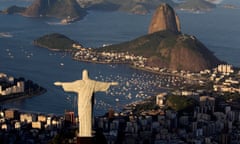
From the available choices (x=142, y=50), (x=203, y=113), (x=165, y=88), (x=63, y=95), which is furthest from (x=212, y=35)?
(x=203, y=113)

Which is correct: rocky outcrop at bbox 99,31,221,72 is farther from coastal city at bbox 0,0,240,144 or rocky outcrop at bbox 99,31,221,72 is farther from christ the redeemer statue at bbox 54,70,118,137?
christ the redeemer statue at bbox 54,70,118,137

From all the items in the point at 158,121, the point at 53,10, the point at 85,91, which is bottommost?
the point at 158,121

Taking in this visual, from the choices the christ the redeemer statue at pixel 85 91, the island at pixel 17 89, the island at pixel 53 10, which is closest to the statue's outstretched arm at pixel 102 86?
the christ the redeemer statue at pixel 85 91

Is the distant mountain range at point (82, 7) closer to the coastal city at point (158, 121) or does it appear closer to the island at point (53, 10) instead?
the island at point (53, 10)

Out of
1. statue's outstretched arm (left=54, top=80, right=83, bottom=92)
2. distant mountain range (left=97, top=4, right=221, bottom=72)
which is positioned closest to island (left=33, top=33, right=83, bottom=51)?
distant mountain range (left=97, top=4, right=221, bottom=72)

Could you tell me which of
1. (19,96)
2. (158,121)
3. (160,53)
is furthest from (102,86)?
(160,53)

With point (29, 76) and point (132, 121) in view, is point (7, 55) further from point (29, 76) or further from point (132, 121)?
point (132, 121)

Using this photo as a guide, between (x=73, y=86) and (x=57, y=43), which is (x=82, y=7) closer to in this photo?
(x=57, y=43)
